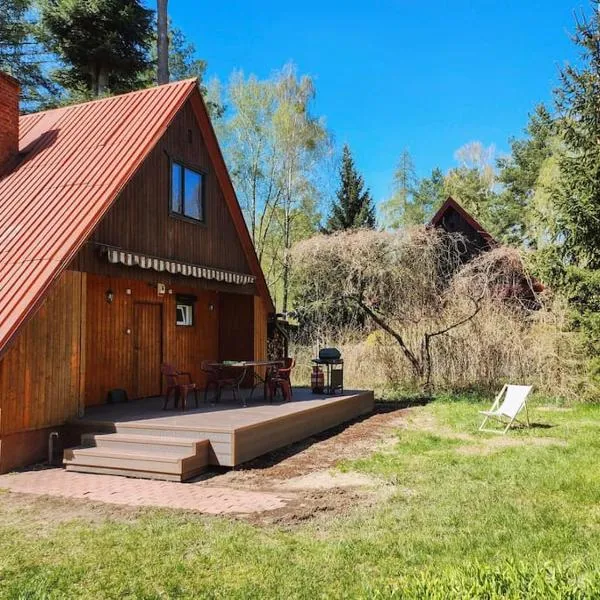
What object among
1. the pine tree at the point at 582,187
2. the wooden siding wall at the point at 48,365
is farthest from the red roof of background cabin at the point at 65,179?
the pine tree at the point at 582,187

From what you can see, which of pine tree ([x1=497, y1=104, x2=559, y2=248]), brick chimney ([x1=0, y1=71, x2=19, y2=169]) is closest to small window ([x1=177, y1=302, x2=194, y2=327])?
brick chimney ([x1=0, y1=71, x2=19, y2=169])

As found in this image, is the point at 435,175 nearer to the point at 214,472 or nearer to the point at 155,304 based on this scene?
the point at 155,304

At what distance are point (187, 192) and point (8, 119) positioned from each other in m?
3.64

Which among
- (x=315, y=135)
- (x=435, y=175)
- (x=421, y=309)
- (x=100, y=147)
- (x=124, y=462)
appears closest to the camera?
(x=124, y=462)

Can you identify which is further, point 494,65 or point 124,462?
point 494,65

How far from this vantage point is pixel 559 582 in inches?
133

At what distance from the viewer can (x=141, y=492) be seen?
6.27 meters

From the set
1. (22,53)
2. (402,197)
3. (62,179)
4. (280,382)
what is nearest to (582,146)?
(280,382)

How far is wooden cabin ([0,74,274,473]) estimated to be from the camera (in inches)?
301

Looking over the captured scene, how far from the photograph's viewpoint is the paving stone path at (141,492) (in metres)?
5.72

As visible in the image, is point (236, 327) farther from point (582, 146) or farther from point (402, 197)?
point (402, 197)

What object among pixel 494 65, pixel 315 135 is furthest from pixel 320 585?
pixel 315 135

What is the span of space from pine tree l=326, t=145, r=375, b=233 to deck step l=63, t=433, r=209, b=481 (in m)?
19.3

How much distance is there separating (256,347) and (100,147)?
5.94 m
